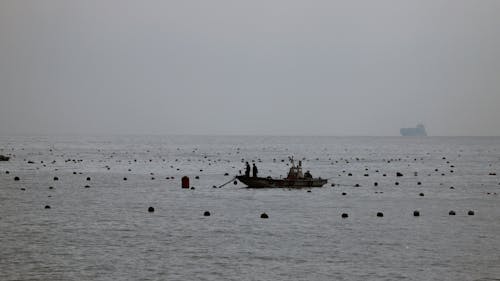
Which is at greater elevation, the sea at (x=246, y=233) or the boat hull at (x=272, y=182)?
the boat hull at (x=272, y=182)

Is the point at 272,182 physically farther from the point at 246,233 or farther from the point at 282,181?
the point at 246,233

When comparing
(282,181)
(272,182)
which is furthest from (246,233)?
(272,182)

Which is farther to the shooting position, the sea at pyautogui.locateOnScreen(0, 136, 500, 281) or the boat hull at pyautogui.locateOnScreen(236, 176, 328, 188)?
the boat hull at pyautogui.locateOnScreen(236, 176, 328, 188)

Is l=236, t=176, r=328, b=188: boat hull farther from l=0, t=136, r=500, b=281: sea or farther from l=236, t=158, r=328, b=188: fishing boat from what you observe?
l=0, t=136, r=500, b=281: sea

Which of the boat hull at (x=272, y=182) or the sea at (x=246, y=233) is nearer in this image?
the sea at (x=246, y=233)

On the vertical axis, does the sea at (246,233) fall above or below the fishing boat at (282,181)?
below

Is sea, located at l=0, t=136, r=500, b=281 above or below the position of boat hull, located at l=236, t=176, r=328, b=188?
below

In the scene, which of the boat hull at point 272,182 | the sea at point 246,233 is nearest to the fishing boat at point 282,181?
the boat hull at point 272,182

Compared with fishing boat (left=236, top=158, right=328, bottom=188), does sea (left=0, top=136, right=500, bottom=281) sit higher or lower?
lower

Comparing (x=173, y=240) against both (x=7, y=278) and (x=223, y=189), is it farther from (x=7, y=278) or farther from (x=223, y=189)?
(x=223, y=189)

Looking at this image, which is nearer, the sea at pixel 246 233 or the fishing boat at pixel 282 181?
the sea at pixel 246 233

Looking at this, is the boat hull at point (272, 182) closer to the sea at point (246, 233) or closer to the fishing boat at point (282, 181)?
the fishing boat at point (282, 181)

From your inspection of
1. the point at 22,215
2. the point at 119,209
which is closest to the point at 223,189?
the point at 119,209

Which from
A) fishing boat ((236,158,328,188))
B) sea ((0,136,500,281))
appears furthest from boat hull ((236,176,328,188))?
sea ((0,136,500,281))
